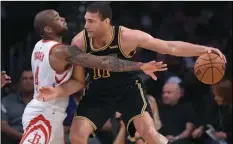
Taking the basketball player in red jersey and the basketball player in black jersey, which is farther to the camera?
the basketball player in black jersey

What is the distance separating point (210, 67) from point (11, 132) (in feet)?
9.09

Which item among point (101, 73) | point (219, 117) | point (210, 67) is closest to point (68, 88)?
point (101, 73)

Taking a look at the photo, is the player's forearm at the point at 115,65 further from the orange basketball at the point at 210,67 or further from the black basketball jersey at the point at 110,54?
the orange basketball at the point at 210,67

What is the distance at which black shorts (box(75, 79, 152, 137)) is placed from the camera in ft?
20.5

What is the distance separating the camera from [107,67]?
591 cm

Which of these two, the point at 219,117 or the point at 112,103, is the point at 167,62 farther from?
the point at 112,103

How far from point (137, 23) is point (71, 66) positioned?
3.74 metres

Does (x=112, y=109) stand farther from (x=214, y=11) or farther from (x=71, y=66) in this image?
(x=214, y=11)

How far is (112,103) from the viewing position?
6320mm

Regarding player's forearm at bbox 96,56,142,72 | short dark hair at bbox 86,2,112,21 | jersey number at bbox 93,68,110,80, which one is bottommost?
jersey number at bbox 93,68,110,80

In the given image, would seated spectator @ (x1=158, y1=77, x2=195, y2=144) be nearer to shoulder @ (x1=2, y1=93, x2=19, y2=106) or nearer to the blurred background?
the blurred background

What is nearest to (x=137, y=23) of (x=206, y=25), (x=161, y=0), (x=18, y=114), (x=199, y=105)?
(x=161, y=0)

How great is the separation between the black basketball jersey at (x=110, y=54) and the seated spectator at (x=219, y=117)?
2069 mm

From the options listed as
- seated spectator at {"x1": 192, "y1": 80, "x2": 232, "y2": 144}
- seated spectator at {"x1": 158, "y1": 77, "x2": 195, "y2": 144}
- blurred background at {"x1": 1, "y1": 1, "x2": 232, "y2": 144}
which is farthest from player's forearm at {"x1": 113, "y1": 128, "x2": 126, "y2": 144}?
seated spectator at {"x1": 192, "y1": 80, "x2": 232, "y2": 144}
